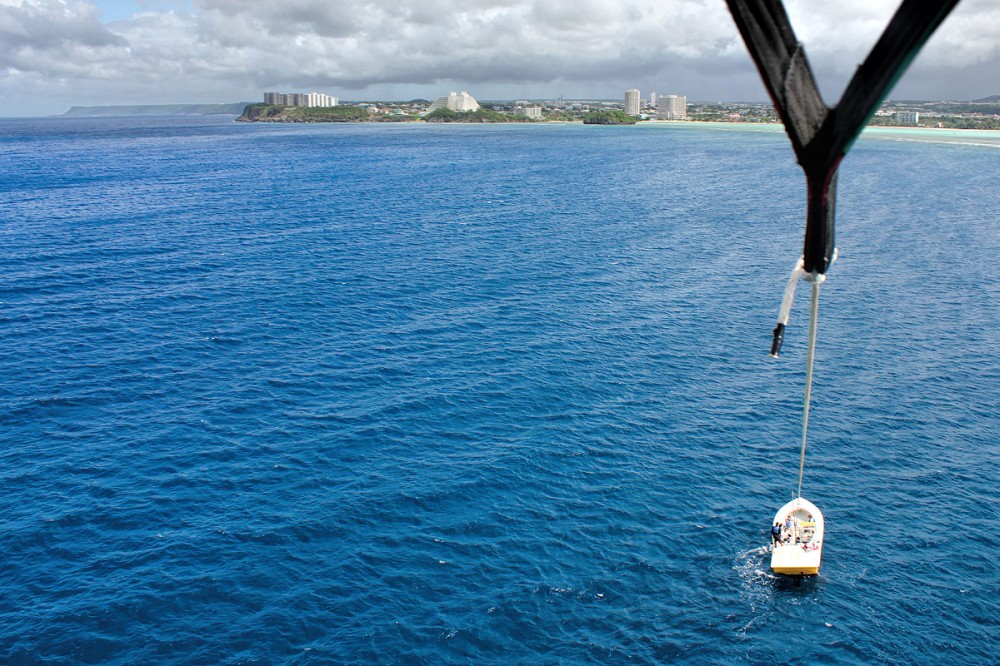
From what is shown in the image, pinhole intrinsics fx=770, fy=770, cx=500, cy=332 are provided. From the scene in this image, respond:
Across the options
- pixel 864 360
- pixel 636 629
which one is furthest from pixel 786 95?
pixel 864 360

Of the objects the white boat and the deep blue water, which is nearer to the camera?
A: the deep blue water

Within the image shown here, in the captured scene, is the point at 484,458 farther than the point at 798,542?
Yes

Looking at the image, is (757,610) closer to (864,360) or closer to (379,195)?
(864,360)

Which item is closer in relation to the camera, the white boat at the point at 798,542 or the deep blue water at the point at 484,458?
the deep blue water at the point at 484,458
